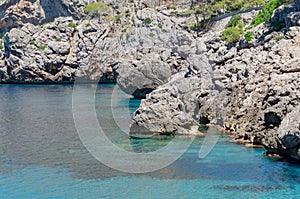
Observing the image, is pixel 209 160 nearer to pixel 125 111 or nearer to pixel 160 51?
pixel 125 111

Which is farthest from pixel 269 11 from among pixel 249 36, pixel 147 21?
pixel 147 21

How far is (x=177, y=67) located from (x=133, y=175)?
164 ft

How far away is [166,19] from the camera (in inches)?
4412

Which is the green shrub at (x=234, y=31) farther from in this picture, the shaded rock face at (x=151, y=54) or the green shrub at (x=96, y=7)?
the green shrub at (x=96, y=7)

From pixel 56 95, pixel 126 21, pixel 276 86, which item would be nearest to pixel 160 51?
pixel 56 95

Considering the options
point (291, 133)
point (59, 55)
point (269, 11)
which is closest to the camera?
point (291, 133)

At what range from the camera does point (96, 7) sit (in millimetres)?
123250

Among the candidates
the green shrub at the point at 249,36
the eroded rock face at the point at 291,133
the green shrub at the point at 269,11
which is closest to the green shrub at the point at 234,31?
the green shrub at the point at 269,11

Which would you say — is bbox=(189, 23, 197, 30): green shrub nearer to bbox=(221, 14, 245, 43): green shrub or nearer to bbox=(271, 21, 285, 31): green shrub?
bbox=(221, 14, 245, 43): green shrub

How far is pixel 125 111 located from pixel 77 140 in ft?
59.7

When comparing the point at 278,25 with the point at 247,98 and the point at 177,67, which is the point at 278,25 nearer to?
the point at 247,98

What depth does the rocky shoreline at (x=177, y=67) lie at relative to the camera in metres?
36.6

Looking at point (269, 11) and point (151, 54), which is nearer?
point (269, 11)

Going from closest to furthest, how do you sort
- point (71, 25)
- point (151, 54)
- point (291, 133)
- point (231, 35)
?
1. point (291, 133)
2. point (231, 35)
3. point (151, 54)
4. point (71, 25)
